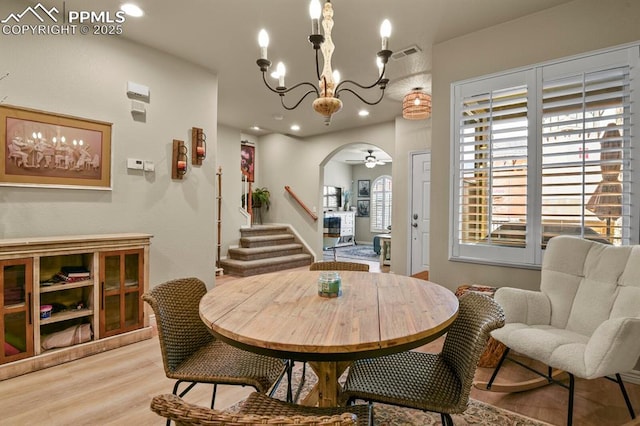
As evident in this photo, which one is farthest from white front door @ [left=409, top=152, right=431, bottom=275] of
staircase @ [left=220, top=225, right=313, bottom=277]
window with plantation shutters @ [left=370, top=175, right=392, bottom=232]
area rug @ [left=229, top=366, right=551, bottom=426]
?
window with plantation shutters @ [left=370, top=175, right=392, bottom=232]

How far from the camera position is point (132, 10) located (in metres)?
2.71

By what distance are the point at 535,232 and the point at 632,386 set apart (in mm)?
1190

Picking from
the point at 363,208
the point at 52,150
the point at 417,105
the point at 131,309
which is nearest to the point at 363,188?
the point at 363,208

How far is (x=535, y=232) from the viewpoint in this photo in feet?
8.80

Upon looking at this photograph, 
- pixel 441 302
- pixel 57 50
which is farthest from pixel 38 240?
pixel 441 302

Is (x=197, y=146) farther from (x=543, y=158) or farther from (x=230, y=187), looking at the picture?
(x=543, y=158)

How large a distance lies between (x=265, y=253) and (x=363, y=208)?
225 inches

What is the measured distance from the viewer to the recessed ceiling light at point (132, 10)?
2.64 meters

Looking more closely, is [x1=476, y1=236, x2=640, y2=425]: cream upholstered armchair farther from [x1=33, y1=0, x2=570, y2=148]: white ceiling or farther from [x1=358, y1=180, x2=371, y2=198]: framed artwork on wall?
[x1=358, y1=180, x2=371, y2=198]: framed artwork on wall

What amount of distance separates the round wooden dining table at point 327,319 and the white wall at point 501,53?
143 centimetres

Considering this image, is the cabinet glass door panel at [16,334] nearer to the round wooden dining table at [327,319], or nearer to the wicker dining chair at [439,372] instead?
the round wooden dining table at [327,319]

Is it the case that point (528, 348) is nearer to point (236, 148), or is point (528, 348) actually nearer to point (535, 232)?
point (535, 232)

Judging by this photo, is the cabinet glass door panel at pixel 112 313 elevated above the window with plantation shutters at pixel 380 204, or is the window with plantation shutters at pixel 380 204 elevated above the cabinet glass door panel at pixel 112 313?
the window with plantation shutters at pixel 380 204

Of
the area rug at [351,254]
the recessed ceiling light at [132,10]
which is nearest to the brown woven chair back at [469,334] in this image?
the recessed ceiling light at [132,10]
